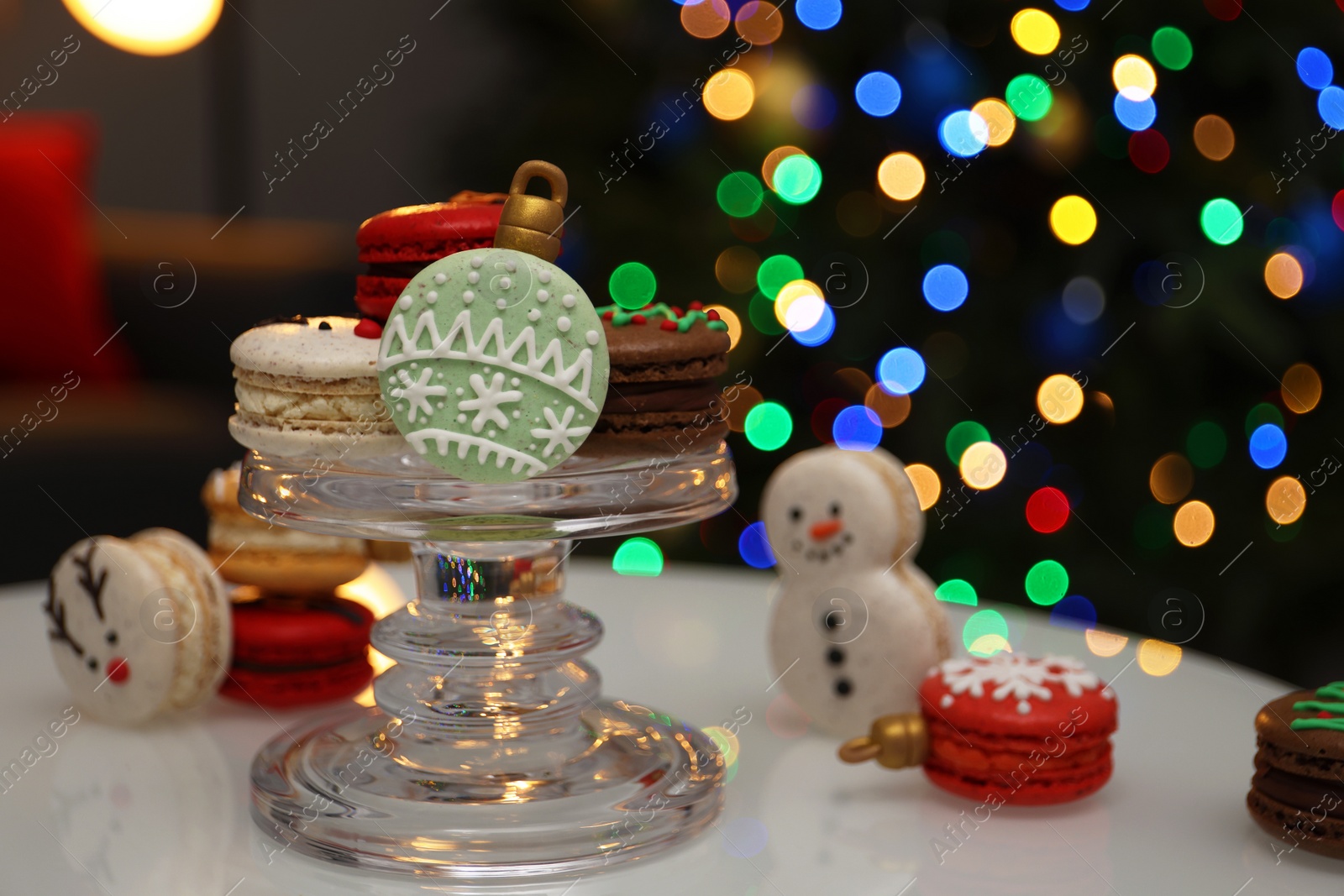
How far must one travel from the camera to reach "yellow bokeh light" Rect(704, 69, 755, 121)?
7.33ft

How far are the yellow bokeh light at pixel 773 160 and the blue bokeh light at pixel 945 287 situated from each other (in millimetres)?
306

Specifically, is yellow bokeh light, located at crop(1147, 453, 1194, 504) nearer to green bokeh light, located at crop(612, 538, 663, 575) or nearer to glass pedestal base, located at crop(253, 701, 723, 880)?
green bokeh light, located at crop(612, 538, 663, 575)

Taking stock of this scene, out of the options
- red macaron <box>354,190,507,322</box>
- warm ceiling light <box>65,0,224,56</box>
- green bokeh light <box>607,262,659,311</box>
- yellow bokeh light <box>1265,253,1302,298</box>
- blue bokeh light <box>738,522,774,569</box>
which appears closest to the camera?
red macaron <box>354,190,507,322</box>

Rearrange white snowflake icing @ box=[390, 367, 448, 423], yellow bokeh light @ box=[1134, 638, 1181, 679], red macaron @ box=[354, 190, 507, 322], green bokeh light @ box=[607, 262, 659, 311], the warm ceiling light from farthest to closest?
1. the warm ceiling light
2. green bokeh light @ box=[607, 262, 659, 311]
3. yellow bokeh light @ box=[1134, 638, 1181, 679]
4. red macaron @ box=[354, 190, 507, 322]
5. white snowflake icing @ box=[390, 367, 448, 423]

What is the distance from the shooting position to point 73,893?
2.55 feet

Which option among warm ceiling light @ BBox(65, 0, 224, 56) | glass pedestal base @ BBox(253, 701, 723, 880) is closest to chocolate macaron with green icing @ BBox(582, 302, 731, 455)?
glass pedestal base @ BBox(253, 701, 723, 880)

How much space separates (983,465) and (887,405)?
20 centimetres

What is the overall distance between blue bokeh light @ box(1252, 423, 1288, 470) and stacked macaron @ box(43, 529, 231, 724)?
159 cm

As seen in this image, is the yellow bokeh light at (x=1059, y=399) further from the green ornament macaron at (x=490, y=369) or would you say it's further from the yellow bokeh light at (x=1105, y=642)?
the green ornament macaron at (x=490, y=369)

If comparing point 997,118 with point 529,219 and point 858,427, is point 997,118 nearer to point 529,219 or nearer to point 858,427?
point 858,427

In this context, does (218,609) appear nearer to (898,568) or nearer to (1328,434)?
(898,568)

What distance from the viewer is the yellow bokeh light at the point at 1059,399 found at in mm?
2129

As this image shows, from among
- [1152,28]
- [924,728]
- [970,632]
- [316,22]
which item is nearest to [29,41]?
[316,22]

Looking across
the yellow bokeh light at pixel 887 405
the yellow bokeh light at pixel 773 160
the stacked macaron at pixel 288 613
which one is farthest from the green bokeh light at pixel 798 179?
the stacked macaron at pixel 288 613
